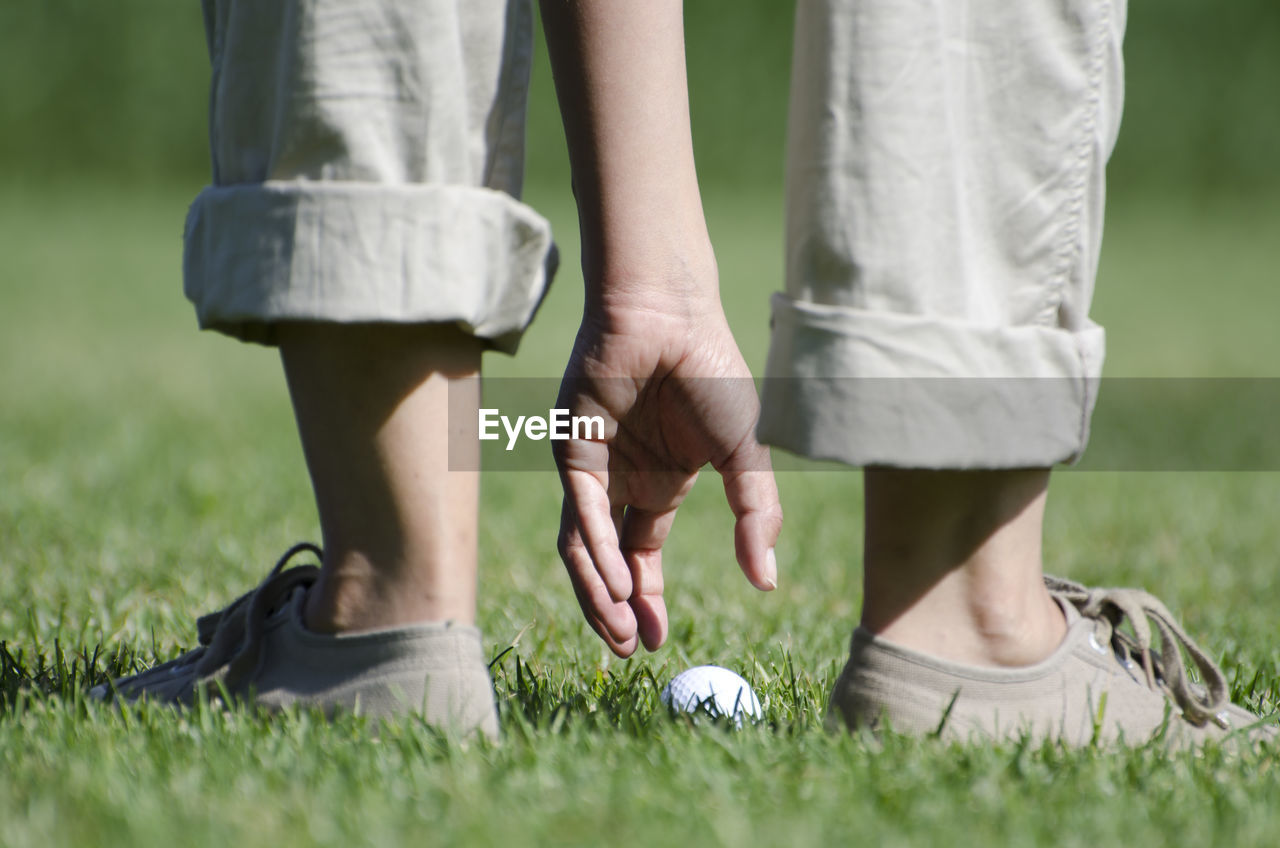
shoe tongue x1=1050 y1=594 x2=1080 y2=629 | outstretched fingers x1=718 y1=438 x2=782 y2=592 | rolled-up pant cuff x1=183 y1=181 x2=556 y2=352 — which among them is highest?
rolled-up pant cuff x1=183 y1=181 x2=556 y2=352

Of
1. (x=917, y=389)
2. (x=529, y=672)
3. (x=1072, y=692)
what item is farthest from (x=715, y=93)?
(x=917, y=389)

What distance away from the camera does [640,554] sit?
1.56 meters

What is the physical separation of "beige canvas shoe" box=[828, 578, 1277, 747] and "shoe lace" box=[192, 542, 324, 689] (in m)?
0.63

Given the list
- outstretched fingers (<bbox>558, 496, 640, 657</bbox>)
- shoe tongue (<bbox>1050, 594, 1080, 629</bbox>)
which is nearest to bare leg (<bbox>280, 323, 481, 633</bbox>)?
outstretched fingers (<bbox>558, 496, 640, 657</bbox>)

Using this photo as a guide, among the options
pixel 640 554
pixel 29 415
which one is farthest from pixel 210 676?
pixel 29 415

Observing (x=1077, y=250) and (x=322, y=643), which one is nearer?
(x=1077, y=250)

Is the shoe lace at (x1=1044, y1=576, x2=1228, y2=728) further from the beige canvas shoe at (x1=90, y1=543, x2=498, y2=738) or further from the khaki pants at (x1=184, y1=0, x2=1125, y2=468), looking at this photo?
the beige canvas shoe at (x1=90, y1=543, x2=498, y2=738)

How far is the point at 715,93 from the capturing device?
1688 centimetres

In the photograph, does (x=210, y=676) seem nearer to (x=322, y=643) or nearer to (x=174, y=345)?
(x=322, y=643)

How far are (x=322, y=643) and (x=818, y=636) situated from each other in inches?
37.9

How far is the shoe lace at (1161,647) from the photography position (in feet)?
4.75

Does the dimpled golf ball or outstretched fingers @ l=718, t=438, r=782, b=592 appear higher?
outstretched fingers @ l=718, t=438, r=782, b=592

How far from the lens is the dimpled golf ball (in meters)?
1.50

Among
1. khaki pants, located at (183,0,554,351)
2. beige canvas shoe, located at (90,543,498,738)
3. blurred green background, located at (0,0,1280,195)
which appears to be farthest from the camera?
blurred green background, located at (0,0,1280,195)
